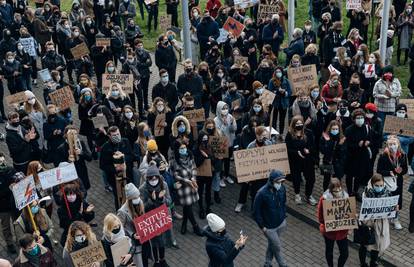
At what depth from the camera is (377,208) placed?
9594 mm

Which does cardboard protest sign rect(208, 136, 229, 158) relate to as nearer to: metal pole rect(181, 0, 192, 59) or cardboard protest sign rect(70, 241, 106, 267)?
cardboard protest sign rect(70, 241, 106, 267)

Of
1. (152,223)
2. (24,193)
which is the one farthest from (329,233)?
(24,193)

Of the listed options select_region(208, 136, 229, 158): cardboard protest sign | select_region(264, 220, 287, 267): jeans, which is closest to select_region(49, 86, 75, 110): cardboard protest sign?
select_region(208, 136, 229, 158): cardboard protest sign

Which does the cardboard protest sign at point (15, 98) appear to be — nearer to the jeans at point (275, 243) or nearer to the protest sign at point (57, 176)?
the protest sign at point (57, 176)

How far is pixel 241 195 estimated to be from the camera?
12.3 meters

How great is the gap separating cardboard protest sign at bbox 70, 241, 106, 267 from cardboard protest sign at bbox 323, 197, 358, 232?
3538 mm

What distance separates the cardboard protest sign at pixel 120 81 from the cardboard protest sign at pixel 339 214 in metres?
7.46

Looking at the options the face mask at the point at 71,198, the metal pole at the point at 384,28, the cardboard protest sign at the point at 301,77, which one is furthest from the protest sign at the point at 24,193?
the metal pole at the point at 384,28

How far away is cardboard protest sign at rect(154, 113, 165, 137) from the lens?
1302 centimetres

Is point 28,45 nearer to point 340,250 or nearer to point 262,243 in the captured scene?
point 262,243

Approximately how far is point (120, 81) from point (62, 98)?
1.70 metres

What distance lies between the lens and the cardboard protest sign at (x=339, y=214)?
9.52m

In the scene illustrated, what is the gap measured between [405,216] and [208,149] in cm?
414

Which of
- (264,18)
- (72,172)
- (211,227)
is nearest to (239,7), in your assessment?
(264,18)
